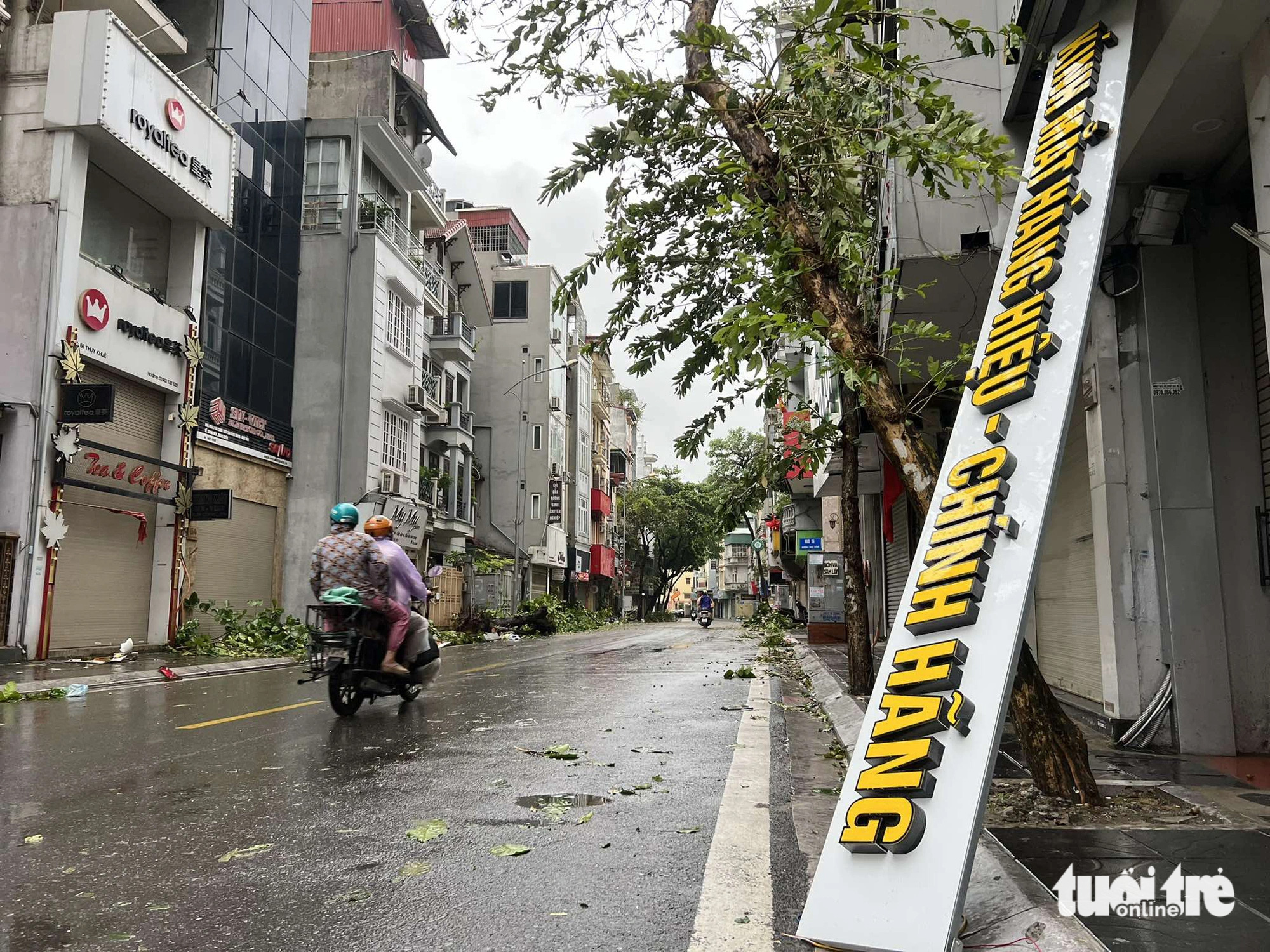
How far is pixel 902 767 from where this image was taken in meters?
3.23

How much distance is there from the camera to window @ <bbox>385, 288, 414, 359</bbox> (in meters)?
30.2

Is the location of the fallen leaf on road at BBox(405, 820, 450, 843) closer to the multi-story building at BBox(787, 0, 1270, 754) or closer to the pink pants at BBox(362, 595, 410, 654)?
the pink pants at BBox(362, 595, 410, 654)

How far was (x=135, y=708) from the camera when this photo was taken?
9023 millimetres

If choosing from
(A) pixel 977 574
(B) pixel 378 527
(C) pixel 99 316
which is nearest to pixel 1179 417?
(A) pixel 977 574

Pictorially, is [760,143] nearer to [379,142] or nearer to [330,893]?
[330,893]

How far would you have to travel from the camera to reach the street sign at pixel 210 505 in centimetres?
1972

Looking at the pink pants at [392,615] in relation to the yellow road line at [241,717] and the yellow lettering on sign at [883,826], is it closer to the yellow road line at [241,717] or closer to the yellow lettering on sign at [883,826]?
the yellow road line at [241,717]

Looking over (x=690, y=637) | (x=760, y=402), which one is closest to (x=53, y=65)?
(x=760, y=402)

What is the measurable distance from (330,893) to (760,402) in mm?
6731

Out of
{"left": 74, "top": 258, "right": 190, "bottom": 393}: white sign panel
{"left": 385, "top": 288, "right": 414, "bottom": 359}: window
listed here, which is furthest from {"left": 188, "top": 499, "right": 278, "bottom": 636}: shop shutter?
{"left": 385, "top": 288, "right": 414, "bottom": 359}: window

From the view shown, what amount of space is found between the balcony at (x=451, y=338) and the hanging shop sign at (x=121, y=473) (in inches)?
687

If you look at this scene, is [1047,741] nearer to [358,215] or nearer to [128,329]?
[128,329]

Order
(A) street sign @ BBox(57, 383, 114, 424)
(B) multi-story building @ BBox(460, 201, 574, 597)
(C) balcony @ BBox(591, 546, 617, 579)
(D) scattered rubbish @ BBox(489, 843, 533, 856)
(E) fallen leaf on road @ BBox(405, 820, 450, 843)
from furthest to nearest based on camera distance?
(C) balcony @ BBox(591, 546, 617, 579) < (B) multi-story building @ BBox(460, 201, 574, 597) < (A) street sign @ BBox(57, 383, 114, 424) < (E) fallen leaf on road @ BBox(405, 820, 450, 843) < (D) scattered rubbish @ BBox(489, 843, 533, 856)

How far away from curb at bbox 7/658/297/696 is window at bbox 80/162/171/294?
7.74 metres
